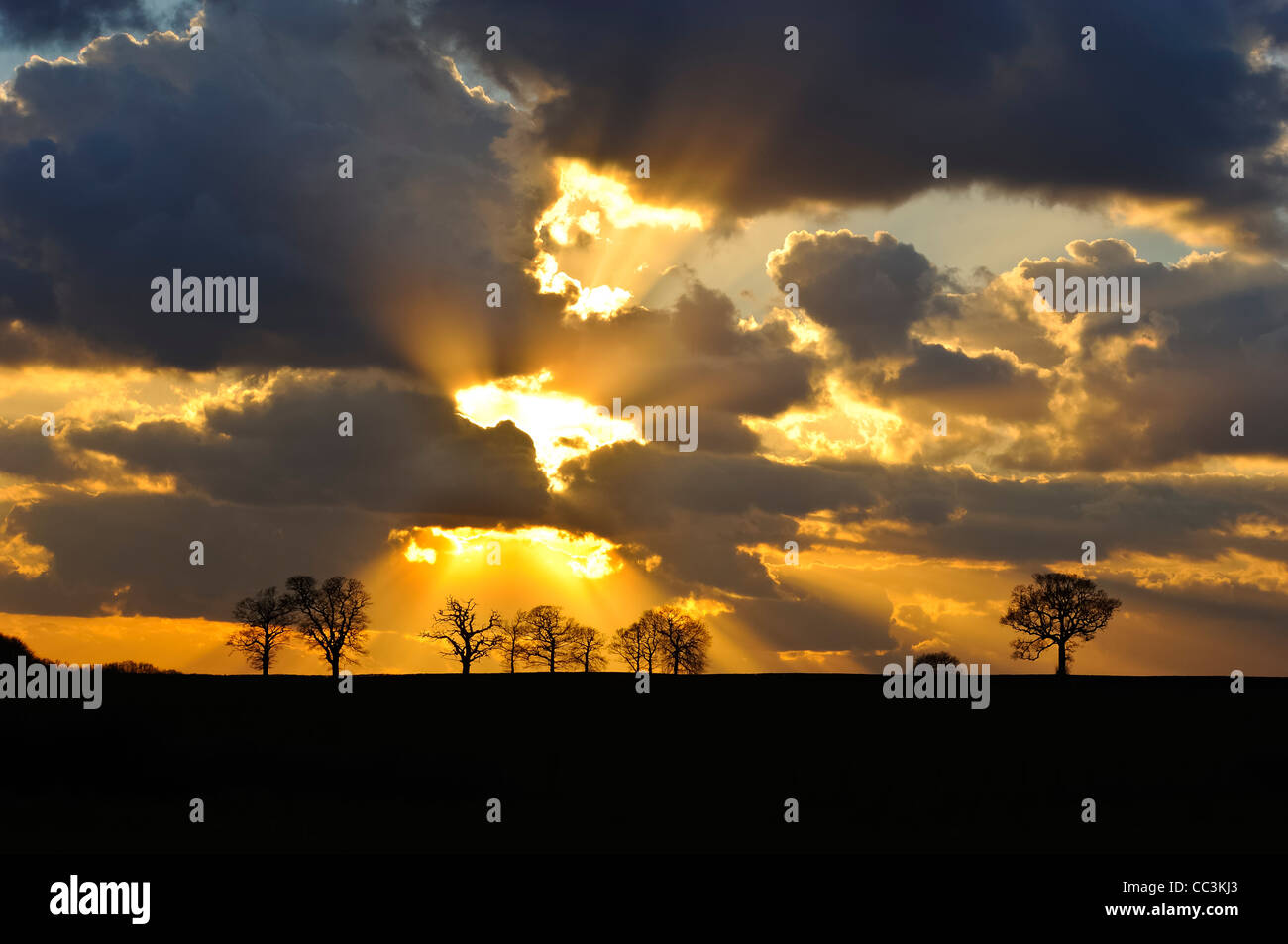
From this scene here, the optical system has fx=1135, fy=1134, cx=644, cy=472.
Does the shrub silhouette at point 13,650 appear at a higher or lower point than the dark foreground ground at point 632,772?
higher

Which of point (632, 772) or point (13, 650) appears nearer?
point (632, 772)

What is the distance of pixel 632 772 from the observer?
5534cm

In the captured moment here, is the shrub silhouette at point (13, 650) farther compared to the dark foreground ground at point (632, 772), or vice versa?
the shrub silhouette at point (13, 650)

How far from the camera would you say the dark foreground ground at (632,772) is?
143 ft

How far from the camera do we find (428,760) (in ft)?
191

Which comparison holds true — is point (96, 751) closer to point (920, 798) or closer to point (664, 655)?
point (920, 798)

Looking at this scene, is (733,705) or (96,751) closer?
(96,751)

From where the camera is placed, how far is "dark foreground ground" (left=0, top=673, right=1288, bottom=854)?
43.5 m

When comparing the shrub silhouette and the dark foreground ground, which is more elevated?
the shrub silhouette

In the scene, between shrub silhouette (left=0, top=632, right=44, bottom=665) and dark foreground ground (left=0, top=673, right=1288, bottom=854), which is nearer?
dark foreground ground (left=0, top=673, right=1288, bottom=854)
